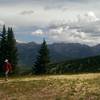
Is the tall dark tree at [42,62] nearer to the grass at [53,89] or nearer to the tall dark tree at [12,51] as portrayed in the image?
the tall dark tree at [12,51]

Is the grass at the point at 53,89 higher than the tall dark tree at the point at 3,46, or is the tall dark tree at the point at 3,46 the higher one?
the tall dark tree at the point at 3,46

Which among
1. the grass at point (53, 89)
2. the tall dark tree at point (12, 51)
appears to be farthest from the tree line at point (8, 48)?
the grass at point (53, 89)

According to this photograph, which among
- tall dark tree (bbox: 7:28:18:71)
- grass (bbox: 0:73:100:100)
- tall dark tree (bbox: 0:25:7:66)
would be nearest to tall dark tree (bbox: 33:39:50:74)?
tall dark tree (bbox: 7:28:18:71)

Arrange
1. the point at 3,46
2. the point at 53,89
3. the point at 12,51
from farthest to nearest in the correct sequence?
the point at 3,46
the point at 12,51
the point at 53,89

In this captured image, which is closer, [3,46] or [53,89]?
[53,89]

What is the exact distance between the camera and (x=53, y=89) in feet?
145

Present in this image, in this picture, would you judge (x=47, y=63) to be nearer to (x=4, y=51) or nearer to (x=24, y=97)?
(x=4, y=51)

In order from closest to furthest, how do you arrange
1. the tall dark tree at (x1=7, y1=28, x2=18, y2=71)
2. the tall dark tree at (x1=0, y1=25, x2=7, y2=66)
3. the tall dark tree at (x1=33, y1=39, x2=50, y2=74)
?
1. the tall dark tree at (x1=0, y1=25, x2=7, y2=66)
2. the tall dark tree at (x1=7, y1=28, x2=18, y2=71)
3. the tall dark tree at (x1=33, y1=39, x2=50, y2=74)

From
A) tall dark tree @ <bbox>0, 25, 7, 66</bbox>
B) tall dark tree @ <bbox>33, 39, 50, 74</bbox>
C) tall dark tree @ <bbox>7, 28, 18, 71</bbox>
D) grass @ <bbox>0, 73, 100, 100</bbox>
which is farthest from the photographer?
tall dark tree @ <bbox>33, 39, 50, 74</bbox>

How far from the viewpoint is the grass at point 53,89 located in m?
41.3

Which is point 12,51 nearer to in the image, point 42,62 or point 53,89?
point 42,62

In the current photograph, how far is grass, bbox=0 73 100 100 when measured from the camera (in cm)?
4131

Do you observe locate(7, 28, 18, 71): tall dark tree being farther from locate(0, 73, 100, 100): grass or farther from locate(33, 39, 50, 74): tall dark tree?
locate(0, 73, 100, 100): grass

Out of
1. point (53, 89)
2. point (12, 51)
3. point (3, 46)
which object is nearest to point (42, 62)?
point (12, 51)
